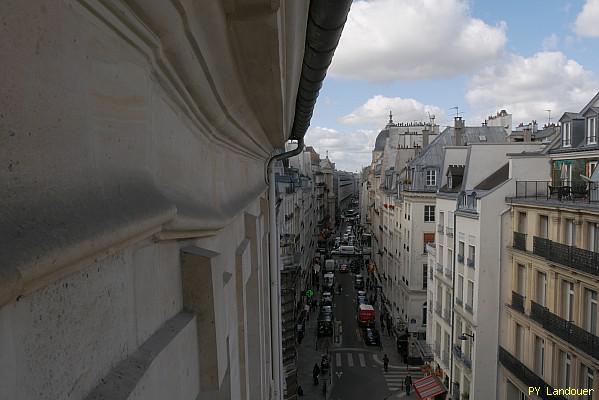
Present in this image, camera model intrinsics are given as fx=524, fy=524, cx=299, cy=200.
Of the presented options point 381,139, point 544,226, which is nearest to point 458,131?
point 544,226

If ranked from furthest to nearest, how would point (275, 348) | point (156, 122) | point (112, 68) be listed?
point (275, 348) → point (156, 122) → point (112, 68)

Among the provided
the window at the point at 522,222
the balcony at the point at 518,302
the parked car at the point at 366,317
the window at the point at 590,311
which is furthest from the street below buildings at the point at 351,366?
the window at the point at 590,311

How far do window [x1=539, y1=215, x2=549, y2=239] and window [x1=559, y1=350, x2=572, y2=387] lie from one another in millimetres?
4138

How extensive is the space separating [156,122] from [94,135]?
0.76 meters

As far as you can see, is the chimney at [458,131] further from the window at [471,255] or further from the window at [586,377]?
the window at [586,377]

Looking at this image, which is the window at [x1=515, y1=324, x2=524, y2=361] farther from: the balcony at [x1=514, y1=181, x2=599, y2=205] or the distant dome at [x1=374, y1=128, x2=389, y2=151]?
the distant dome at [x1=374, y1=128, x2=389, y2=151]

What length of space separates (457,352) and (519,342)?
4.55 m

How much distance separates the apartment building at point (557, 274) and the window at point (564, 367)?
0.03m

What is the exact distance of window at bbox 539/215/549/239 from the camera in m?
19.1

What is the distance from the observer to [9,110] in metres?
0.98

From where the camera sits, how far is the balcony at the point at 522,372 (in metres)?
18.7

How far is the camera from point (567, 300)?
57.9 ft

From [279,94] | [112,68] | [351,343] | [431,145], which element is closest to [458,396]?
[351,343]

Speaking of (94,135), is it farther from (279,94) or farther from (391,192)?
(391,192)
